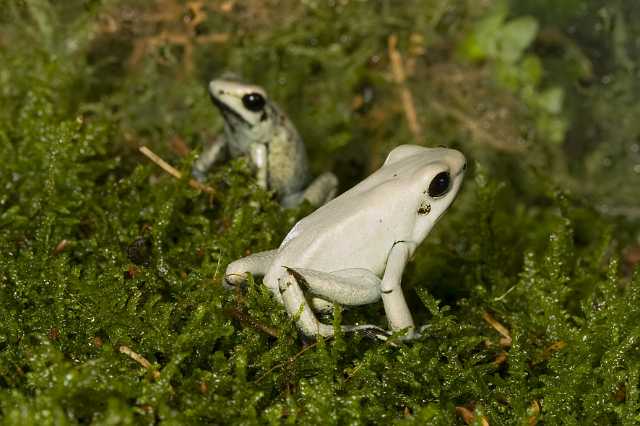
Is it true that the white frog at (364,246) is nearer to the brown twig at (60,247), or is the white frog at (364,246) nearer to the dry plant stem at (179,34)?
the brown twig at (60,247)

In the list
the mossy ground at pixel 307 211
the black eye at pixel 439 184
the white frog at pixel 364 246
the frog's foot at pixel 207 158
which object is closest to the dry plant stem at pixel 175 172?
the mossy ground at pixel 307 211

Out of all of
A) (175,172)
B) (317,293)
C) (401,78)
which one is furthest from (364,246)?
(401,78)

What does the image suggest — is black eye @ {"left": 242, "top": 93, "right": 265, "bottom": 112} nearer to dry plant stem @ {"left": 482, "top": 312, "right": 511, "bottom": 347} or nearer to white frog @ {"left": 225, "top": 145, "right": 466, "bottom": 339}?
white frog @ {"left": 225, "top": 145, "right": 466, "bottom": 339}

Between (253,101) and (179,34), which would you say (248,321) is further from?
(179,34)

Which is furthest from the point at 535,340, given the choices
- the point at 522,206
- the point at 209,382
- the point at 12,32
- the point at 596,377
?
the point at 12,32

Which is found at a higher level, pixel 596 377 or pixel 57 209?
pixel 57 209

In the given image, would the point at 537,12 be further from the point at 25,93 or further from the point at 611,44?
the point at 25,93
